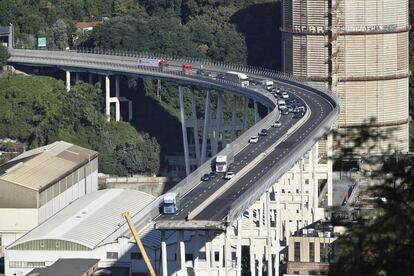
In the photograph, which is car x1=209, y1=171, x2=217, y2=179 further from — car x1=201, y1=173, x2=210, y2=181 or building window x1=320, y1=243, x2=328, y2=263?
building window x1=320, y1=243, x2=328, y2=263

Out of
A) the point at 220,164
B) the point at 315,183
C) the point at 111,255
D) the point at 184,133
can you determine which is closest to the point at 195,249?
the point at 111,255

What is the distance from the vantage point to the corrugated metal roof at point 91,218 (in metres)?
76.6

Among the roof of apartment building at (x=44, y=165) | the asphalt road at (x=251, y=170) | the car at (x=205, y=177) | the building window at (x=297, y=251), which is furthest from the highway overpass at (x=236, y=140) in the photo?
the roof of apartment building at (x=44, y=165)

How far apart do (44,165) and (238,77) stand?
23285 millimetres

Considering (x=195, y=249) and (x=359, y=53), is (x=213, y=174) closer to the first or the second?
(x=195, y=249)

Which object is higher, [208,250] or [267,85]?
[267,85]

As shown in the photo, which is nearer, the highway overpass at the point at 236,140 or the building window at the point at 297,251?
the highway overpass at the point at 236,140

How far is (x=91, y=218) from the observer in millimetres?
81375

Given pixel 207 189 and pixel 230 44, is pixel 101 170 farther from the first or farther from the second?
pixel 207 189

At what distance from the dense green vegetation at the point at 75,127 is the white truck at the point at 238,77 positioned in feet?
20.3

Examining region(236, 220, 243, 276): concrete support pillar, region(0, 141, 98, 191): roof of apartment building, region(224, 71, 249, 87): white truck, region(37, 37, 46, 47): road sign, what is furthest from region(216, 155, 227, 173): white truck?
region(37, 37, 46, 47): road sign

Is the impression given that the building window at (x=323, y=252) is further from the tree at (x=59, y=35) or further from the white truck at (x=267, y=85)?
the tree at (x=59, y=35)

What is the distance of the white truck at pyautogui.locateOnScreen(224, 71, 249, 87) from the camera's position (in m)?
112

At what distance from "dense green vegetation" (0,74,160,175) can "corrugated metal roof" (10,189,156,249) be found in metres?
17.0
